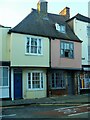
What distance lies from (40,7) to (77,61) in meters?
8.76

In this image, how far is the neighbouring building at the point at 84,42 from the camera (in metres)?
26.6

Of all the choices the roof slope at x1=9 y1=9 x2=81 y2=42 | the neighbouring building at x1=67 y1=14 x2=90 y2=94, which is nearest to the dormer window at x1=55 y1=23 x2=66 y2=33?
the roof slope at x1=9 y1=9 x2=81 y2=42

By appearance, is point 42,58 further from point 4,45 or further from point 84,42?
point 84,42

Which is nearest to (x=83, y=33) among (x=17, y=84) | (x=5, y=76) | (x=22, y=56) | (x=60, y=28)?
(x=60, y=28)

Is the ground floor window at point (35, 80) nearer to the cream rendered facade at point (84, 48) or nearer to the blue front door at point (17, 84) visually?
the blue front door at point (17, 84)

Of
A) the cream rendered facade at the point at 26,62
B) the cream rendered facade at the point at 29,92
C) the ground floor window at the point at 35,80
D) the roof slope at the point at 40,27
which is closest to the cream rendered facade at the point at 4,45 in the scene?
the cream rendered facade at the point at 26,62

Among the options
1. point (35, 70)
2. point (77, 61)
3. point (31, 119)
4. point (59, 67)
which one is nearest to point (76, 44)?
point (77, 61)

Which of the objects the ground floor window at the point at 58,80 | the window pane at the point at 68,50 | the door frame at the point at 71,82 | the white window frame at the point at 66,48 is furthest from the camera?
A: the door frame at the point at 71,82

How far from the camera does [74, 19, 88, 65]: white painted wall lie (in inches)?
1069

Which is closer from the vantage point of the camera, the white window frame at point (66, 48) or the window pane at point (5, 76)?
the window pane at point (5, 76)

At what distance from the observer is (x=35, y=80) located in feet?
75.9

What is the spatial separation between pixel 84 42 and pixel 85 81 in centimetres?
435

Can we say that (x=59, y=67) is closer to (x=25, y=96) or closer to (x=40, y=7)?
(x=25, y=96)

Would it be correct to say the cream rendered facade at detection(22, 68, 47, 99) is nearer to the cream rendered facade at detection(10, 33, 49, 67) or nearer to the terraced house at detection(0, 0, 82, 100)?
the terraced house at detection(0, 0, 82, 100)
